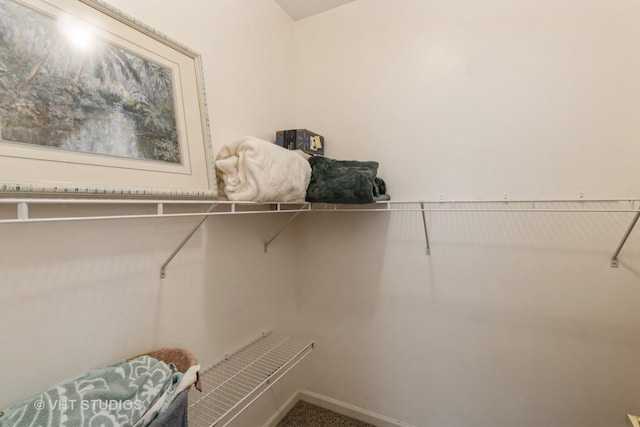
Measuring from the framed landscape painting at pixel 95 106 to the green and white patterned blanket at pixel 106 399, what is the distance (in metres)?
0.51

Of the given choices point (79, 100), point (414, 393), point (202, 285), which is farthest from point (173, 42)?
point (414, 393)

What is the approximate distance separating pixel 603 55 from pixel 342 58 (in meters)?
1.18

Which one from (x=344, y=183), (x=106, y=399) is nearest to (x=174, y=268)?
(x=106, y=399)

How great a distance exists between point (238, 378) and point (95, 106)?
3.70 feet

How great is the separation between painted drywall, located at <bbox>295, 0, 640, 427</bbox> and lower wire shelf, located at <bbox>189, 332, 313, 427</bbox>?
408mm

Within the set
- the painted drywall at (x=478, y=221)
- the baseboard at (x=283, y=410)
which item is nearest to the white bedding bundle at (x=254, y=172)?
the painted drywall at (x=478, y=221)

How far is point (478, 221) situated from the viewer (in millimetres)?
1396

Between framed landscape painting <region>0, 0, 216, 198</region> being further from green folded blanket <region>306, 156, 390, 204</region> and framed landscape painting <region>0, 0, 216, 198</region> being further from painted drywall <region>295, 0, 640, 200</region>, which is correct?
painted drywall <region>295, 0, 640, 200</region>

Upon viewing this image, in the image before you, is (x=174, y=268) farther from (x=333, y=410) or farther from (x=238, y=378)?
(x=333, y=410)

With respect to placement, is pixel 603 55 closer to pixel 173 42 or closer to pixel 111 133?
pixel 173 42

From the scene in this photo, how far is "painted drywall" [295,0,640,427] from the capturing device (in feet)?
3.90

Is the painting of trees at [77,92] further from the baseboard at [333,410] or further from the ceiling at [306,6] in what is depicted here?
the baseboard at [333,410]

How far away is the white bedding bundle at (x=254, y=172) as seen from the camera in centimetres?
111

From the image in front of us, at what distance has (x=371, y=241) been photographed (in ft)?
5.36
